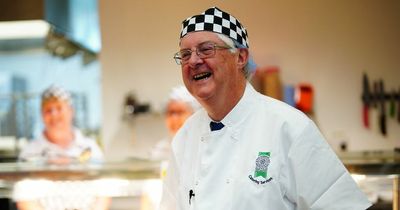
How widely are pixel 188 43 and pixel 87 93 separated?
418cm

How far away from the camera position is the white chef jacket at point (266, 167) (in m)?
1.29

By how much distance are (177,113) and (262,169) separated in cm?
165

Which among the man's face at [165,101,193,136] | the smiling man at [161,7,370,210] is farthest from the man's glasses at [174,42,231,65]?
the man's face at [165,101,193,136]

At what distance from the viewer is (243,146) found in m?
1.38

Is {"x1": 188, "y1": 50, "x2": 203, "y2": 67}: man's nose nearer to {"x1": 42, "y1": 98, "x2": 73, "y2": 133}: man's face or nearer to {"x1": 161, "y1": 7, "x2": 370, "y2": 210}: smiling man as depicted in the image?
{"x1": 161, "y1": 7, "x2": 370, "y2": 210}: smiling man

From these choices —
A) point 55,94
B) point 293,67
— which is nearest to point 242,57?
point 55,94

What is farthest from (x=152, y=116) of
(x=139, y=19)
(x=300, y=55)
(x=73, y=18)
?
(x=300, y=55)

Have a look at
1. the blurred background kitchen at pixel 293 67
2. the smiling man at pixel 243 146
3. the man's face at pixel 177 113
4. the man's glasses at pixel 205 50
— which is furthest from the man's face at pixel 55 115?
the man's glasses at pixel 205 50

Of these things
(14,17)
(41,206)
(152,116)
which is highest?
(14,17)

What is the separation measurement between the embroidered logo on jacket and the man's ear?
0.92ft

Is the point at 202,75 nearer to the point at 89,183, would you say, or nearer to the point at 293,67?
the point at 89,183

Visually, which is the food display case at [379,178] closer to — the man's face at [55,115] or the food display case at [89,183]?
the food display case at [89,183]

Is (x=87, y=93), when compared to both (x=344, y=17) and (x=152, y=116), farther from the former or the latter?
(x=344, y=17)

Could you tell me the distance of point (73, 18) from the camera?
11.8ft
